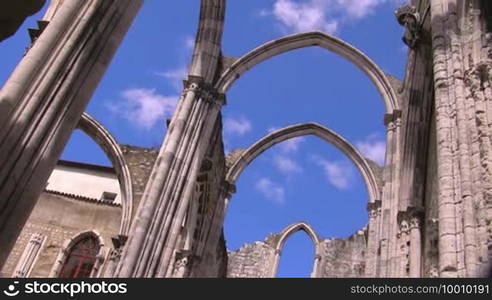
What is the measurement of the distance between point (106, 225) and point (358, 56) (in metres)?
9.29

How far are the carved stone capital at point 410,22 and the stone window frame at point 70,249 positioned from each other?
10632mm

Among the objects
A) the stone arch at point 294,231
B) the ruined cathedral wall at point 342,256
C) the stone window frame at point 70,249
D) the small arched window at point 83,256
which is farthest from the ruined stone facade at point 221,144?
the ruined cathedral wall at point 342,256

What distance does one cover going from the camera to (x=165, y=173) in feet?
32.7

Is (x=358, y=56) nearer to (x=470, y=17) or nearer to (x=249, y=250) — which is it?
(x=470, y=17)

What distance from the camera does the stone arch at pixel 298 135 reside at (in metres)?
15.0

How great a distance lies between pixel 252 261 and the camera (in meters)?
22.6

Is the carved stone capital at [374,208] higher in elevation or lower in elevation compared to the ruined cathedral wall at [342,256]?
lower

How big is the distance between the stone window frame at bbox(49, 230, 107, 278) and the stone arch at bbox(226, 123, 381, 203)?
456cm

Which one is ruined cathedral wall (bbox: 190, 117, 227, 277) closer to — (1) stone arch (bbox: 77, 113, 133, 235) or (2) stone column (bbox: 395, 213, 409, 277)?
(1) stone arch (bbox: 77, 113, 133, 235)

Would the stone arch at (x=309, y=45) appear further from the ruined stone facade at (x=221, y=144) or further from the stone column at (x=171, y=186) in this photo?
the stone column at (x=171, y=186)

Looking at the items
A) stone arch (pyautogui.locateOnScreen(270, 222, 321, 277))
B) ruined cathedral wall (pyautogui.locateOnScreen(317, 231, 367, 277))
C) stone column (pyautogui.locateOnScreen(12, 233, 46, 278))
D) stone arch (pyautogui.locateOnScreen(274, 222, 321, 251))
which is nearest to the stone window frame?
stone column (pyautogui.locateOnScreen(12, 233, 46, 278))

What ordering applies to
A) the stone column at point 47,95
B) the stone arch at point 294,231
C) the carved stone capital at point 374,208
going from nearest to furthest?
the stone column at point 47,95 < the carved stone capital at point 374,208 < the stone arch at point 294,231

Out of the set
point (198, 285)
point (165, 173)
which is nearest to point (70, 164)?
point (165, 173)

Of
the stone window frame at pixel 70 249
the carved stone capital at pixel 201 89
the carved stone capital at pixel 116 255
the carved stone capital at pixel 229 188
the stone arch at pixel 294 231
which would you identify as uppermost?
the stone arch at pixel 294 231
